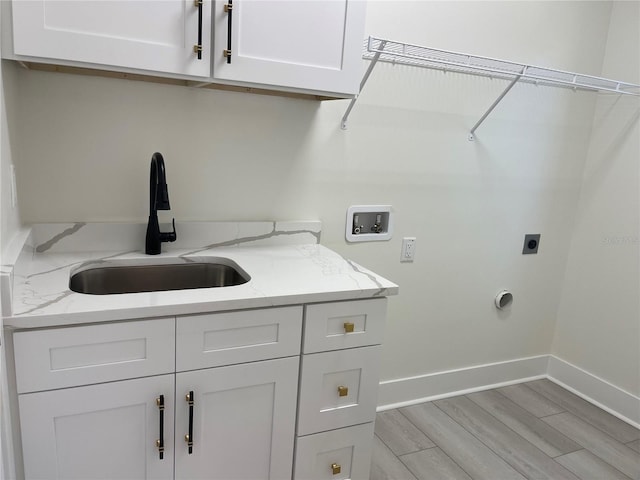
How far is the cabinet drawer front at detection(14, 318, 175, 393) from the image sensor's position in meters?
1.17

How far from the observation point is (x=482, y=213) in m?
2.42

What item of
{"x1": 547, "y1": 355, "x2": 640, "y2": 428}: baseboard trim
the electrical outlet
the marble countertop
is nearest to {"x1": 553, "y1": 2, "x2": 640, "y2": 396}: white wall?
{"x1": 547, "y1": 355, "x2": 640, "y2": 428}: baseboard trim

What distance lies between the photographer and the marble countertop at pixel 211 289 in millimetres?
1195

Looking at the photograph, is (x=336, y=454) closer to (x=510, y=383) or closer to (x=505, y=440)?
(x=505, y=440)

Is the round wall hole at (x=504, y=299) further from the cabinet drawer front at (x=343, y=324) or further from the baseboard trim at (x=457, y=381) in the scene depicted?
the cabinet drawer front at (x=343, y=324)

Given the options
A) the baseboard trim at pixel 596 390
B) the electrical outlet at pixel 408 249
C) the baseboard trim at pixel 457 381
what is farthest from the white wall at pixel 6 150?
the baseboard trim at pixel 596 390

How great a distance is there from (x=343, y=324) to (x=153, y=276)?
2.30 feet

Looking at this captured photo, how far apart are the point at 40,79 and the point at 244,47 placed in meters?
0.68

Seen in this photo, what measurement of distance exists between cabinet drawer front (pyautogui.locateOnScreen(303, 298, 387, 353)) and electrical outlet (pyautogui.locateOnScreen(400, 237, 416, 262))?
737 millimetres

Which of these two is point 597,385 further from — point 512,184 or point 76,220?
point 76,220

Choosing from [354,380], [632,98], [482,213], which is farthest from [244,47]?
[632,98]

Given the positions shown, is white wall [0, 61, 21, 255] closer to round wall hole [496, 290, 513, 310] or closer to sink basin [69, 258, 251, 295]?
sink basin [69, 258, 251, 295]

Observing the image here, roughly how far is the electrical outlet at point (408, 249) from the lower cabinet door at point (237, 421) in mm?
973

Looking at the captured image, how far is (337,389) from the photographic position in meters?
1.58
